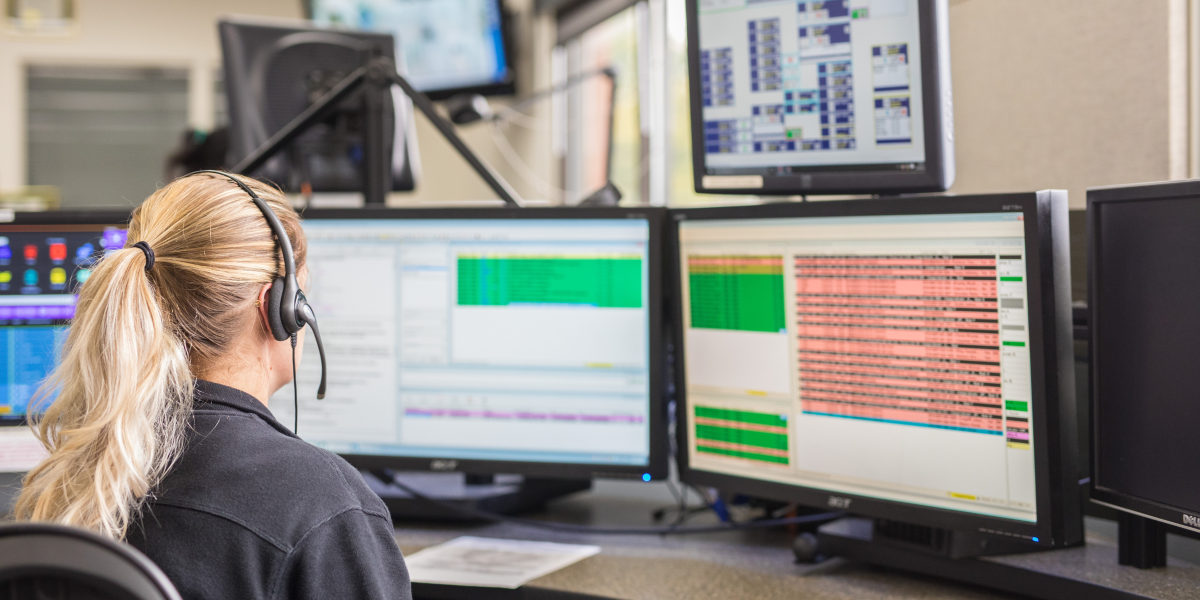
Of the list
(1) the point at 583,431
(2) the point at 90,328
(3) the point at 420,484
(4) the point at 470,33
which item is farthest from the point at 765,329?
(4) the point at 470,33

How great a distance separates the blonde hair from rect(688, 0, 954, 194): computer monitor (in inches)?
23.6

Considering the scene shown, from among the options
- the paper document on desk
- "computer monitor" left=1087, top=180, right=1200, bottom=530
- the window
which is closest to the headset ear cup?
the paper document on desk

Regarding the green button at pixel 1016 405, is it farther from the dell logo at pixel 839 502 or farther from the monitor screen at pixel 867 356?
the dell logo at pixel 839 502

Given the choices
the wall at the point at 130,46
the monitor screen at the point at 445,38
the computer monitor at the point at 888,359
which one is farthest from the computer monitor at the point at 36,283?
the wall at the point at 130,46

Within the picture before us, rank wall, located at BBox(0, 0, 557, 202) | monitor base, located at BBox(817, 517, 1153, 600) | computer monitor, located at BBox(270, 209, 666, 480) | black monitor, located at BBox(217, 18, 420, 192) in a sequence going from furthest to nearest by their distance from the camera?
wall, located at BBox(0, 0, 557, 202)
black monitor, located at BBox(217, 18, 420, 192)
computer monitor, located at BBox(270, 209, 666, 480)
monitor base, located at BBox(817, 517, 1153, 600)

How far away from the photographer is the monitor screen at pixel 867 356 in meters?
0.98

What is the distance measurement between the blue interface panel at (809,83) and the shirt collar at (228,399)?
649mm

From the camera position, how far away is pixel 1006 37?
128cm

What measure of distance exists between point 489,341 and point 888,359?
532 mm

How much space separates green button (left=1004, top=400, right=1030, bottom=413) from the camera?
960 mm

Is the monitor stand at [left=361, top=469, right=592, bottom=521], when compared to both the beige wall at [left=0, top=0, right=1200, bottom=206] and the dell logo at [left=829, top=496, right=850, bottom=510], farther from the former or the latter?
the beige wall at [left=0, top=0, right=1200, bottom=206]

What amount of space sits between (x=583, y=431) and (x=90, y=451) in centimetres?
65

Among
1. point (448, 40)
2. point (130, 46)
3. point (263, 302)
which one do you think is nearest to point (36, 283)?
point (263, 302)

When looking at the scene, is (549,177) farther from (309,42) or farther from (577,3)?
(309,42)
